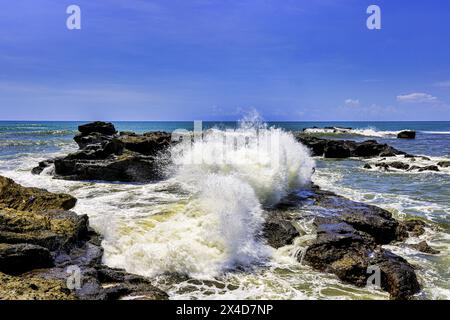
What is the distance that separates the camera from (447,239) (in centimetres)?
897

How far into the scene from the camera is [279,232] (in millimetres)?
8312

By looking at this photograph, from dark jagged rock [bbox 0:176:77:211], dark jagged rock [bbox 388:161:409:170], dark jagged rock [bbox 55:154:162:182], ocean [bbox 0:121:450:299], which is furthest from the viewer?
dark jagged rock [bbox 388:161:409:170]

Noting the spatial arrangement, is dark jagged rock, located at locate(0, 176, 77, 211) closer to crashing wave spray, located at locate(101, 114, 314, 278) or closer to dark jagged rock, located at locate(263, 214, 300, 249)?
crashing wave spray, located at locate(101, 114, 314, 278)

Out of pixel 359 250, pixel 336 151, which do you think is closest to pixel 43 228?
pixel 359 250

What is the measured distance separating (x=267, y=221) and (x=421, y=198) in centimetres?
769

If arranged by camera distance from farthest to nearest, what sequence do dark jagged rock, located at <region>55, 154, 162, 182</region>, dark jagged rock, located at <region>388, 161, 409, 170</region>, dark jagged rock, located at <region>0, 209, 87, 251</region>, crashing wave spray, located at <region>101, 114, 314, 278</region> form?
dark jagged rock, located at <region>388, 161, 409, 170</region> < dark jagged rock, located at <region>55, 154, 162, 182</region> < crashing wave spray, located at <region>101, 114, 314, 278</region> < dark jagged rock, located at <region>0, 209, 87, 251</region>

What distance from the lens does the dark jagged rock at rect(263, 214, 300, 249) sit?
26.4 ft

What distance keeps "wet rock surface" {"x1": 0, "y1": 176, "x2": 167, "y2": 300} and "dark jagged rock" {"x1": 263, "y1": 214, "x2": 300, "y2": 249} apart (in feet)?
10.6

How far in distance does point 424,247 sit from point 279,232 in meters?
3.19

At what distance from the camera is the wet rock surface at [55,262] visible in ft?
14.4

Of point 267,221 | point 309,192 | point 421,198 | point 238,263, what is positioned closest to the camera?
point 238,263

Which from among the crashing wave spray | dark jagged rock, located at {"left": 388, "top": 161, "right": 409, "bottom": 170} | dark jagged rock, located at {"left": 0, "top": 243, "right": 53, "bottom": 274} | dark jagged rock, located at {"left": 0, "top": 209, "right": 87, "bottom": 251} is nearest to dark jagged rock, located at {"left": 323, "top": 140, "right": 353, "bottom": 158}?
dark jagged rock, located at {"left": 388, "top": 161, "right": 409, "bottom": 170}
